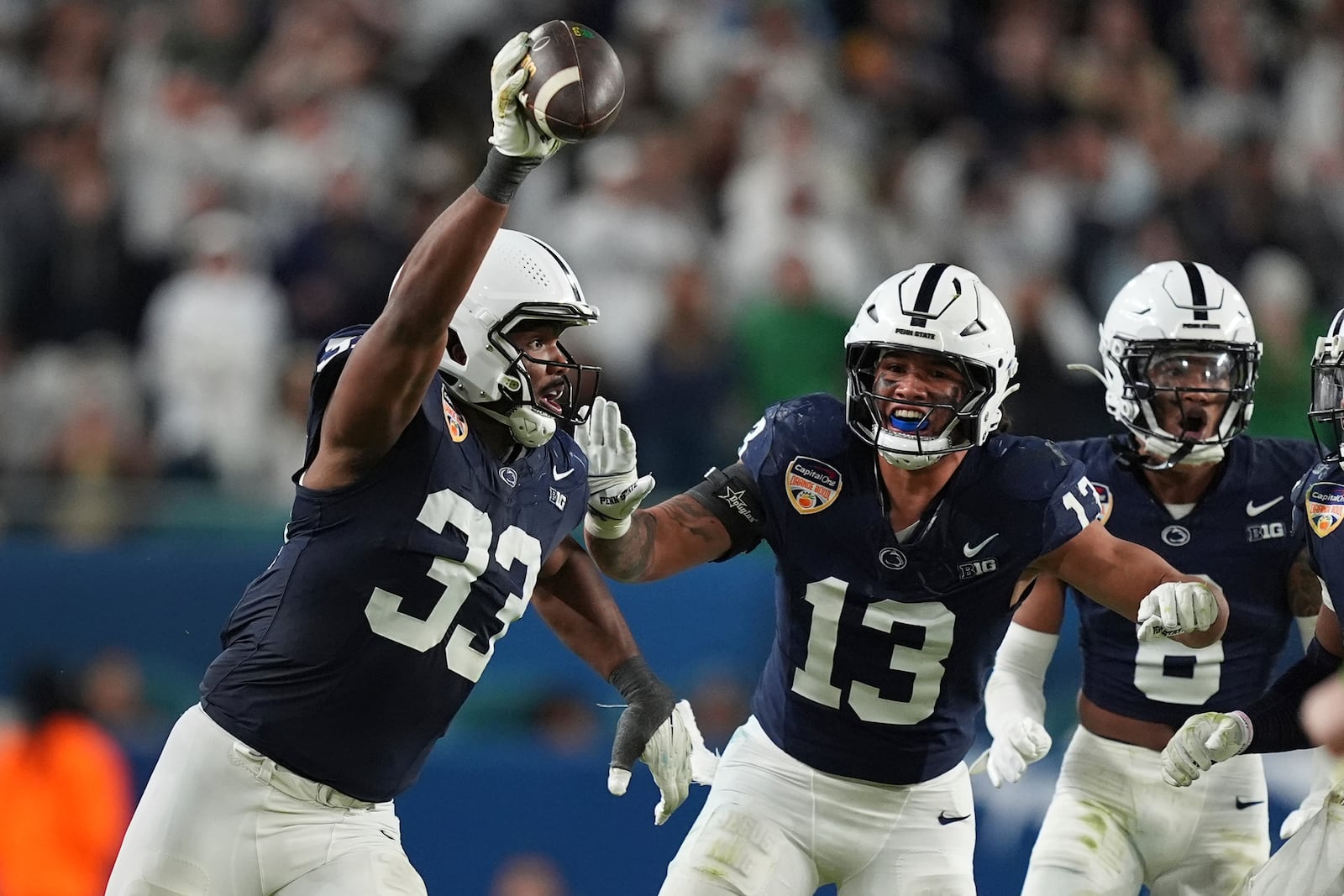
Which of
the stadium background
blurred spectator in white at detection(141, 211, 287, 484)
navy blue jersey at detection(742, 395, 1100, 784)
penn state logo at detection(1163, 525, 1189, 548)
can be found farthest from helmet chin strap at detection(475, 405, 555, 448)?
blurred spectator in white at detection(141, 211, 287, 484)

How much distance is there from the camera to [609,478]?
4520mm

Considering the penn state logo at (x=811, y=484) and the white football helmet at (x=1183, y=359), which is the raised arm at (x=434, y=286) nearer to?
the penn state logo at (x=811, y=484)

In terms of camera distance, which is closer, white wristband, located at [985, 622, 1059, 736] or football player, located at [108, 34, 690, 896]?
football player, located at [108, 34, 690, 896]

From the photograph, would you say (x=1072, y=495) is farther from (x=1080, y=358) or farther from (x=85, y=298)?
(x=85, y=298)

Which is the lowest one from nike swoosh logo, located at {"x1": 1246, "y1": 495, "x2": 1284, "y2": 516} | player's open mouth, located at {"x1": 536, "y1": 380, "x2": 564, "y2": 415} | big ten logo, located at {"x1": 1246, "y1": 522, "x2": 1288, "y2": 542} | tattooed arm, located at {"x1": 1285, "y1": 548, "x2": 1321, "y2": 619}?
tattooed arm, located at {"x1": 1285, "y1": 548, "x2": 1321, "y2": 619}

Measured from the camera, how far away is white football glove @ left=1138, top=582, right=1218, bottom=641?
4.44 m

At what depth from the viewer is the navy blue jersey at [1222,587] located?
5113 millimetres

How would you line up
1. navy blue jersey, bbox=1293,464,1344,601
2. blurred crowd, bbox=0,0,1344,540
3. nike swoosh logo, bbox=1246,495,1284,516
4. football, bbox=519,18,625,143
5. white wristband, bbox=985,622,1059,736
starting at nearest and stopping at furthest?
football, bbox=519,18,625,143
navy blue jersey, bbox=1293,464,1344,601
nike swoosh logo, bbox=1246,495,1284,516
white wristband, bbox=985,622,1059,736
blurred crowd, bbox=0,0,1344,540

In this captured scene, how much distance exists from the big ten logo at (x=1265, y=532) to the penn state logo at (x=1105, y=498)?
38cm

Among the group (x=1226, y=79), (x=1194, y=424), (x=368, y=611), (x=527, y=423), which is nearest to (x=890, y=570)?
(x=527, y=423)

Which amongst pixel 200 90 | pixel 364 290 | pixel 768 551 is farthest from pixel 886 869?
pixel 200 90

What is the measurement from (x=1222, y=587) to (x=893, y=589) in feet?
3.54

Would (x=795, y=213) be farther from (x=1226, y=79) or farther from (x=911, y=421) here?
(x=911, y=421)

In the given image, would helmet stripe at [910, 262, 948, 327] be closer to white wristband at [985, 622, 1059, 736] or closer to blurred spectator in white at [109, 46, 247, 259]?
white wristband at [985, 622, 1059, 736]
